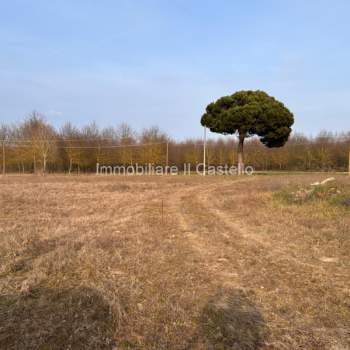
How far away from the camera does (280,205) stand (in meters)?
8.70

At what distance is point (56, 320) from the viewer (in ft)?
8.17

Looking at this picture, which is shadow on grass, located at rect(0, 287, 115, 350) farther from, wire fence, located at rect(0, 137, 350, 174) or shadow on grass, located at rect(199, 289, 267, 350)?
wire fence, located at rect(0, 137, 350, 174)

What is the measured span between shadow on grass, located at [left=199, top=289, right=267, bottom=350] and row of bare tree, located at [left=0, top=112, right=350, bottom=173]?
33.6 metres

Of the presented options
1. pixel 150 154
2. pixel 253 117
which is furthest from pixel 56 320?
pixel 150 154

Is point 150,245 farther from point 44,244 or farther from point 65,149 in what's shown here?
point 65,149

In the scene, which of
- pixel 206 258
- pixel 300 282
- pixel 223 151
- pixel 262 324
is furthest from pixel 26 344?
pixel 223 151

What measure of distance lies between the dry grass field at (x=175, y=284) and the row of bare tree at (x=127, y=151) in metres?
30.8

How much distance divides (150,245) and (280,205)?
17.9 ft

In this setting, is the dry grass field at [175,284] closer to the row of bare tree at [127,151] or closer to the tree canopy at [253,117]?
the tree canopy at [253,117]

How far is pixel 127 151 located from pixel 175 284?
38.3 metres

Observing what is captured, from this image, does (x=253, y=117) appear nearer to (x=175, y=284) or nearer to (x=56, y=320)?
(x=175, y=284)

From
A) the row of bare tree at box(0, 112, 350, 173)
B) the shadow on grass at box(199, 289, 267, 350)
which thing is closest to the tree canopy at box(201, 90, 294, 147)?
the row of bare tree at box(0, 112, 350, 173)

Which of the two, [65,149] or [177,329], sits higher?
[65,149]

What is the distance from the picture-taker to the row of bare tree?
116 ft
